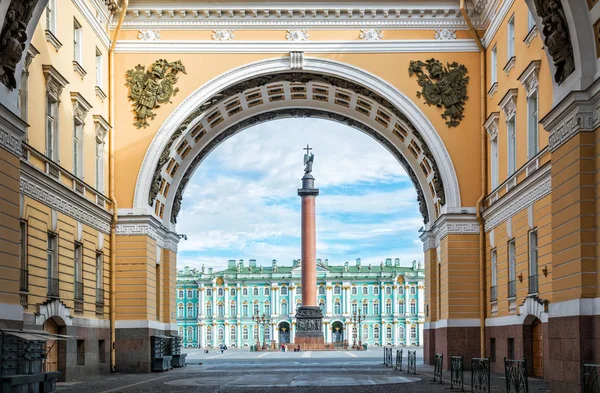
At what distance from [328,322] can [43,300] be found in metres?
119

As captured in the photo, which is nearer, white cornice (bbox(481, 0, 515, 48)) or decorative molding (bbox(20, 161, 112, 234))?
Answer: decorative molding (bbox(20, 161, 112, 234))

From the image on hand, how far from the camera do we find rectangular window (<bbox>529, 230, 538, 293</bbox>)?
28.8 meters

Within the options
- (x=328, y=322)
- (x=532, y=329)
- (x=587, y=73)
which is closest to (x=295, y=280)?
(x=328, y=322)

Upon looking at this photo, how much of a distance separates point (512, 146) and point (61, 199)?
1538 centimetres

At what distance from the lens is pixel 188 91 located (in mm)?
37500

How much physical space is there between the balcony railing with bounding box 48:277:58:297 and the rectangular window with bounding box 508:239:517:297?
1498cm

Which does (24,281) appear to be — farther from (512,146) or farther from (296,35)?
(512,146)

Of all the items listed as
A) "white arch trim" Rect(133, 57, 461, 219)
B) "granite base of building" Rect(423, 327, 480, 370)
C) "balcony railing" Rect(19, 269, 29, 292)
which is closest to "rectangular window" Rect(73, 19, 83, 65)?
"white arch trim" Rect(133, 57, 461, 219)

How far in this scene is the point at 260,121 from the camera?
4259cm

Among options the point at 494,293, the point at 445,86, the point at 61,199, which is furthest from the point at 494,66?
the point at 61,199

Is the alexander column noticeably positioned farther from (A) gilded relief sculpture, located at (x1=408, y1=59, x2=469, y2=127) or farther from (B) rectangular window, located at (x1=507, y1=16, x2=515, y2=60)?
(B) rectangular window, located at (x1=507, y1=16, x2=515, y2=60)

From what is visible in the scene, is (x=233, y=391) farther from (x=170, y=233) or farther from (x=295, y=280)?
(x=295, y=280)

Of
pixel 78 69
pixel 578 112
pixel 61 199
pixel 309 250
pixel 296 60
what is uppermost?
pixel 296 60

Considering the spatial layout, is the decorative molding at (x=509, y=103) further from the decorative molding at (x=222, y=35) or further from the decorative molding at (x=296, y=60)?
the decorative molding at (x=222, y=35)
